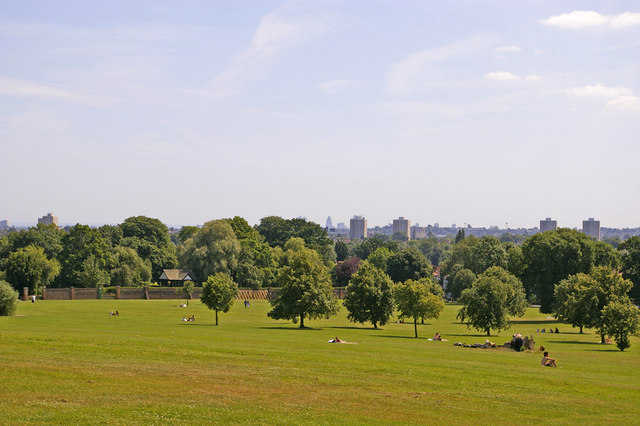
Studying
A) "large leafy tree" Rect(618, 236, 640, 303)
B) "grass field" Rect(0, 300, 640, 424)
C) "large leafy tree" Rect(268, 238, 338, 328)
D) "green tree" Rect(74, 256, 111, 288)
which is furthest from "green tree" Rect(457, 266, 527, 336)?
"green tree" Rect(74, 256, 111, 288)

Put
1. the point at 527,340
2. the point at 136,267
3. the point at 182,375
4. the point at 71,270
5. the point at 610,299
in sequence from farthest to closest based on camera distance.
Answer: the point at 136,267, the point at 71,270, the point at 610,299, the point at 527,340, the point at 182,375

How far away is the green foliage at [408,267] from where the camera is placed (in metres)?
146

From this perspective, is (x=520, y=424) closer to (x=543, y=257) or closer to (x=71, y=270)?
(x=543, y=257)

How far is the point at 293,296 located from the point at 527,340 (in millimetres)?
25415

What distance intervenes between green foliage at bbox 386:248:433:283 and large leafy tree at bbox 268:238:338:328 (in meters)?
74.3

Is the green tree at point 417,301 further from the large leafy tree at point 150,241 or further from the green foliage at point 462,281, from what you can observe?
the large leafy tree at point 150,241

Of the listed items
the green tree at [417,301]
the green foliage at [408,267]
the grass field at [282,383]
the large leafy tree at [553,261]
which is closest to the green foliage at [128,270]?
the green foliage at [408,267]

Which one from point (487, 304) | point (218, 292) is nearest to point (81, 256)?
point (218, 292)

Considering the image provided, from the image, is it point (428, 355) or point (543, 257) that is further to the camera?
point (543, 257)

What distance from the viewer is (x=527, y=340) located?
53.3 meters

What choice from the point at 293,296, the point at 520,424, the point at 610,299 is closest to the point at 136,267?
the point at 293,296

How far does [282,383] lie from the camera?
31.1 metres

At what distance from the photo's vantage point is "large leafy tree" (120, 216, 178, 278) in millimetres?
158125

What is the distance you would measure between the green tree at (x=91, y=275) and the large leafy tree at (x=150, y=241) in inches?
1194
